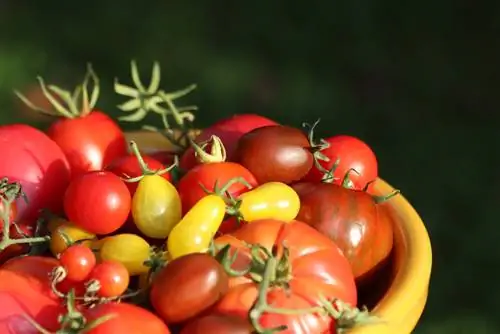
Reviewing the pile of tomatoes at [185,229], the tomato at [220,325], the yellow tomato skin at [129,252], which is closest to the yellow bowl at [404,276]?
the pile of tomatoes at [185,229]

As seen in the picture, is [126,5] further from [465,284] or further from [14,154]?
[14,154]

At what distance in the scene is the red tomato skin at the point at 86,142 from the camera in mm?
1496

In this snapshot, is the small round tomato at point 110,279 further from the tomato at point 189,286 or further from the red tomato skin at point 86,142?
the red tomato skin at point 86,142

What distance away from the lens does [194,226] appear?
1204mm

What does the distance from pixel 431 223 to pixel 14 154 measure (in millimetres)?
1157

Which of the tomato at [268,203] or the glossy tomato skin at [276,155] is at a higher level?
the glossy tomato skin at [276,155]

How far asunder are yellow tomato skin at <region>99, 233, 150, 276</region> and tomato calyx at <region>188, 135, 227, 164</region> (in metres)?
0.16

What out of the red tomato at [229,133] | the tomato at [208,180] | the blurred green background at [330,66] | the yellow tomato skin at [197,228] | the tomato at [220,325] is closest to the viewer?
the tomato at [220,325]

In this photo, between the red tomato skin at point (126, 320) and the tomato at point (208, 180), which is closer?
the red tomato skin at point (126, 320)

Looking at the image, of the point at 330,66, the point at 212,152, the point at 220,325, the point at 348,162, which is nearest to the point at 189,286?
the point at 220,325

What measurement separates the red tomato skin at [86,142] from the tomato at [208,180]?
0.65ft

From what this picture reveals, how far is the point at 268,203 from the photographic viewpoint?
4.23 feet

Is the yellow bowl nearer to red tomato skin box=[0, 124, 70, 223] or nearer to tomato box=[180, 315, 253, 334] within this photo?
tomato box=[180, 315, 253, 334]

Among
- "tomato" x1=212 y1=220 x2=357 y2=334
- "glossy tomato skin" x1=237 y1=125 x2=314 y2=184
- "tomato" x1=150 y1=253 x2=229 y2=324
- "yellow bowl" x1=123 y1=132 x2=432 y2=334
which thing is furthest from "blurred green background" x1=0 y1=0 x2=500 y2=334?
"tomato" x1=150 y1=253 x2=229 y2=324
